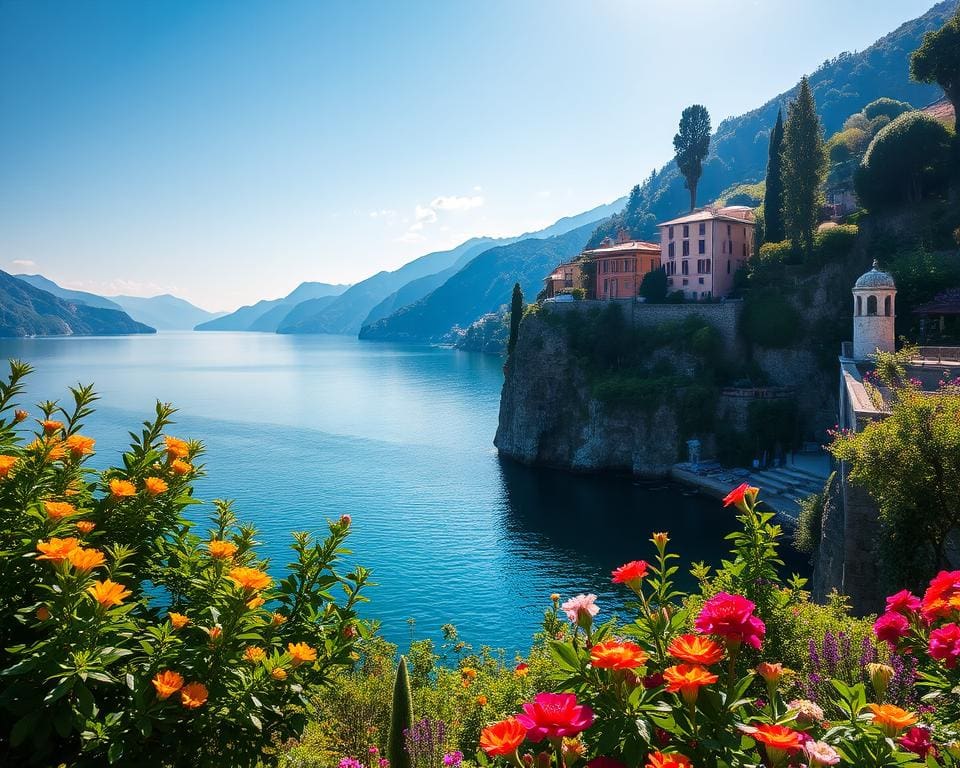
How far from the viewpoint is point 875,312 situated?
2997cm

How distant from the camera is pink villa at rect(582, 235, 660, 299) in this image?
58.7 meters

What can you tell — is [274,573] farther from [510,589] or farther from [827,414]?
[827,414]

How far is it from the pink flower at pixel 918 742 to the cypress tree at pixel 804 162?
47075 millimetres

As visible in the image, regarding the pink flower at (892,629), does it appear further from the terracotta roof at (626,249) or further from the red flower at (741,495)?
the terracotta roof at (626,249)

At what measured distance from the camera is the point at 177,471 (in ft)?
15.8

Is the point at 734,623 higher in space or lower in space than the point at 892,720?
higher

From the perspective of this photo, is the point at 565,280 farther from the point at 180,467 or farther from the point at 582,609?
the point at 582,609

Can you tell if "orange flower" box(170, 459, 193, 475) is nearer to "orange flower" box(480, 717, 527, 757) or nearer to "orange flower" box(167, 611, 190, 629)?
"orange flower" box(167, 611, 190, 629)

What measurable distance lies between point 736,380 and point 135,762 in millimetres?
47138

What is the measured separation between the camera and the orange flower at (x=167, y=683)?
3449mm

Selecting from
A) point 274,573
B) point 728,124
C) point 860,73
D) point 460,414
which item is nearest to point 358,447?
point 460,414

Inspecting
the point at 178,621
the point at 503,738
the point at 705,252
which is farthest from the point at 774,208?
the point at 503,738

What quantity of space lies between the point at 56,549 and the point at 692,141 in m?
76.7

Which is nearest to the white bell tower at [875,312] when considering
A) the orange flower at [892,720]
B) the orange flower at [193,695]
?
the orange flower at [892,720]
